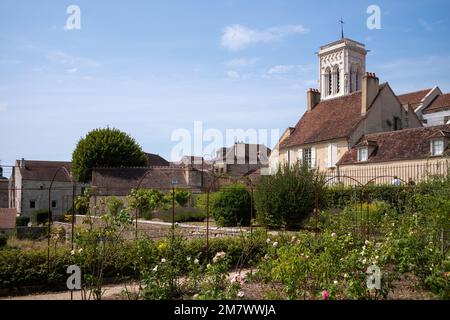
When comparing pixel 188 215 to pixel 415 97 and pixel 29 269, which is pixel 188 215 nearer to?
pixel 29 269

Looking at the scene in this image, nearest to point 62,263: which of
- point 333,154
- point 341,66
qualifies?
point 333,154

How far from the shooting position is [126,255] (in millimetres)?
8516

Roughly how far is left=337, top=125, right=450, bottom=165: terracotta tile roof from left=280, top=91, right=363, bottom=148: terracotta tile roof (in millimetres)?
1764

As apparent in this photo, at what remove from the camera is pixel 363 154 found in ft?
90.3

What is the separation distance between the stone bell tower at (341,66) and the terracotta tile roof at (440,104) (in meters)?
17.8

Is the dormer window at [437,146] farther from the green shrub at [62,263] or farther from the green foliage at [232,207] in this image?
the green shrub at [62,263]

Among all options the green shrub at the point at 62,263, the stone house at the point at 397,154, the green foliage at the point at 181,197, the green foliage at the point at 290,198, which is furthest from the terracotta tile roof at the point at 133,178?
the green shrub at the point at 62,263

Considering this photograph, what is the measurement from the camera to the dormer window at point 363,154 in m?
27.1

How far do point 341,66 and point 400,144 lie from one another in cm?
3676

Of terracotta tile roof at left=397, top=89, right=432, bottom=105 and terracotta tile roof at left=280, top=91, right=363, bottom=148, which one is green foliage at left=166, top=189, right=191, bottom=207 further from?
terracotta tile roof at left=397, top=89, right=432, bottom=105

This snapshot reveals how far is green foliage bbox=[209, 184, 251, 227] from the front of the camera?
17.4 metres

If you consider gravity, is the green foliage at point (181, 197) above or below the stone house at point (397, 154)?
below

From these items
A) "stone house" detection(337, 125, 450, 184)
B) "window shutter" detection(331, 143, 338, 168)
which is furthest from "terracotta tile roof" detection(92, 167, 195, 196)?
"stone house" detection(337, 125, 450, 184)

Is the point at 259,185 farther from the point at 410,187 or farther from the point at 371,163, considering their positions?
the point at 371,163
